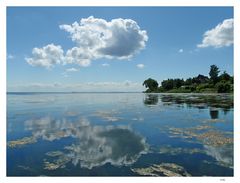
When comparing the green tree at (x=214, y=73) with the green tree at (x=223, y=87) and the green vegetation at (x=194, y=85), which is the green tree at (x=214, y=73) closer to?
the green vegetation at (x=194, y=85)

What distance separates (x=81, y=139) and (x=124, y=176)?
332 centimetres

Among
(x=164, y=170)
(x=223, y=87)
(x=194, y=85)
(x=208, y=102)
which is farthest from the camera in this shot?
(x=194, y=85)

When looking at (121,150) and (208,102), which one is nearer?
(121,150)

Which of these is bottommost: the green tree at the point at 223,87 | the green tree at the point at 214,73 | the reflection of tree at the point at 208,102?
the reflection of tree at the point at 208,102

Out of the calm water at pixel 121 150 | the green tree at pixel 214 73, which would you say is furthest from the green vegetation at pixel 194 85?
the calm water at pixel 121 150

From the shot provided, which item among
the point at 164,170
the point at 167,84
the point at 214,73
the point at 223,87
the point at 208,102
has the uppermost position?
the point at 214,73

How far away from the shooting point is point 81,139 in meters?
7.83

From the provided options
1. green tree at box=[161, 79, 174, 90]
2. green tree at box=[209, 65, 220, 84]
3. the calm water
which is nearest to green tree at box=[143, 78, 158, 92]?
green tree at box=[161, 79, 174, 90]

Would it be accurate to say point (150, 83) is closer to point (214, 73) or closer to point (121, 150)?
point (214, 73)

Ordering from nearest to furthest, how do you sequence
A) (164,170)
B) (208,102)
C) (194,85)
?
(164,170) → (208,102) → (194,85)

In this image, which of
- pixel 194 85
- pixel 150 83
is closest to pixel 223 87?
pixel 194 85

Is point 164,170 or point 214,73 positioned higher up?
point 214,73
